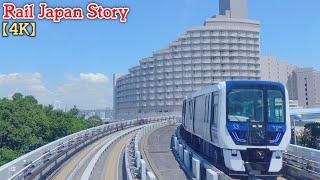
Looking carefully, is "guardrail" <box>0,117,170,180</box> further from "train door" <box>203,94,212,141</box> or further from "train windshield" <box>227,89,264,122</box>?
"train windshield" <box>227,89,264,122</box>

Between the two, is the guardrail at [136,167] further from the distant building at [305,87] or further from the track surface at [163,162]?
the distant building at [305,87]

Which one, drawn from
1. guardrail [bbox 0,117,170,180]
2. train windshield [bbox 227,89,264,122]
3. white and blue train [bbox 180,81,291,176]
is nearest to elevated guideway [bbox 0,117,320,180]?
guardrail [bbox 0,117,170,180]

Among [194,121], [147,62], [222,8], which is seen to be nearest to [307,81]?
[222,8]

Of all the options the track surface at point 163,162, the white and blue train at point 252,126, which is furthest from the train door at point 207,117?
the track surface at point 163,162

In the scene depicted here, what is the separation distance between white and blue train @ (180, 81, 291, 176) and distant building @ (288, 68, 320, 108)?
18383cm

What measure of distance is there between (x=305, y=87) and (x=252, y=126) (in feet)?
622

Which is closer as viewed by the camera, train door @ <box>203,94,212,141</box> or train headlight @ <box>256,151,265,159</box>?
train headlight @ <box>256,151,265,159</box>

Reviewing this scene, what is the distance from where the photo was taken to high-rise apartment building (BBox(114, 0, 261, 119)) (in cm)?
14350

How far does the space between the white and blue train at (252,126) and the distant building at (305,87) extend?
183829mm

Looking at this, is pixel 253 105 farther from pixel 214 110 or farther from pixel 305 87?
pixel 305 87

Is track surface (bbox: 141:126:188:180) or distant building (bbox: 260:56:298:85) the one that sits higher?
distant building (bbox: 260:56:298:85)

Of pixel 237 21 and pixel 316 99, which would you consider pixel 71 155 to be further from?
pixel 316 99

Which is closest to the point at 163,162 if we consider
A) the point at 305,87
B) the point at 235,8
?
the point at 235,8

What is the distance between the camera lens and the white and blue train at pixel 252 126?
16.2 m
